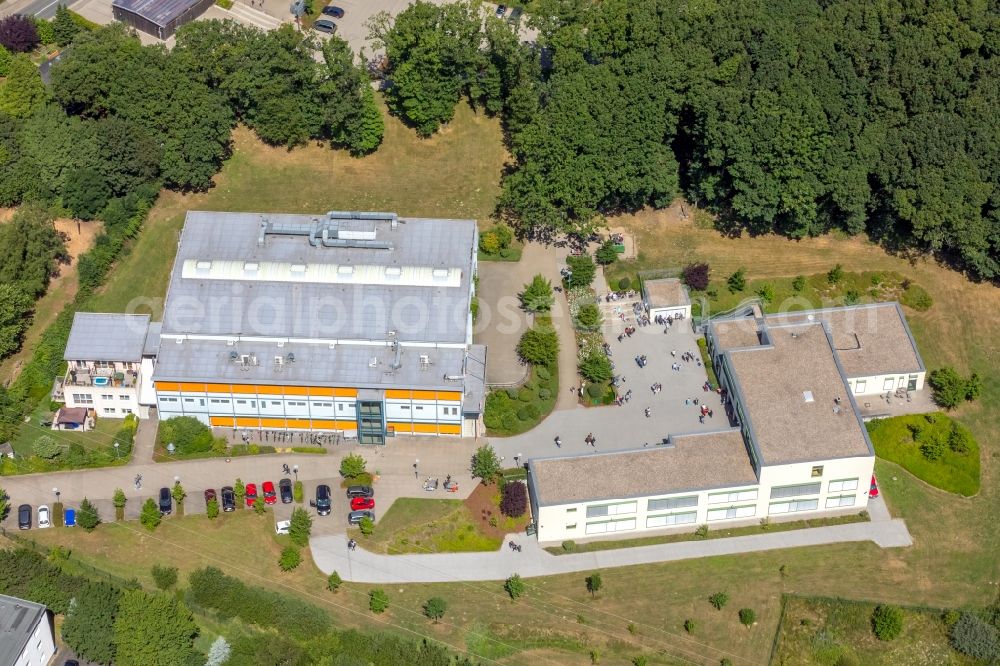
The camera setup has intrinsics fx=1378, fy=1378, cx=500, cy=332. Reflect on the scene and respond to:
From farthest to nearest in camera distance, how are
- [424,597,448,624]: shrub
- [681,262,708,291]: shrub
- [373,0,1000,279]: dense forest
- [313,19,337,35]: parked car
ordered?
[313,19,337,35]: parked car → [681,262,708,291]: shrub → [373,0,1000,279]: dense forest → [424,597,448,624]: shrub

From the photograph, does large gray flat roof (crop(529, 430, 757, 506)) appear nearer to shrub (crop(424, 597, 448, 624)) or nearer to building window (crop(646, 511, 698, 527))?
building window (crop(646, 511, 698, 527))

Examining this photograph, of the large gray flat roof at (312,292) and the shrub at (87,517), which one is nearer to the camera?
the shrub at (87,517)

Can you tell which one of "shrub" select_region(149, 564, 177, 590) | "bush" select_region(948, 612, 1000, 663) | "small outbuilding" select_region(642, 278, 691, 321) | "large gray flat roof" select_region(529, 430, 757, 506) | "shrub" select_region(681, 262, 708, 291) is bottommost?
"shrub" select_region(149, 564, 177, 590)

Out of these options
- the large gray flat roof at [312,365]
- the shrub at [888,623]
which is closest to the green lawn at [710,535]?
the shrub at [888,623]

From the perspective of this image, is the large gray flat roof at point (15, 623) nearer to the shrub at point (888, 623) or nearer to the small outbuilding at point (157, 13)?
the shrub at point (888, 623)

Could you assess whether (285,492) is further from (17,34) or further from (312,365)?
(17,34)

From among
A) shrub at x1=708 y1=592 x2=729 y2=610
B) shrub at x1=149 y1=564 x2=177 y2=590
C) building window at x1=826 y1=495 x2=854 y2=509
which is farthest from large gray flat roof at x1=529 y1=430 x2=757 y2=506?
shrub at x1=149 y1=564 x2=177 y2=590

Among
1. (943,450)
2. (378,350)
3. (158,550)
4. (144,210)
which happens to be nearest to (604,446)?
(378,350)
